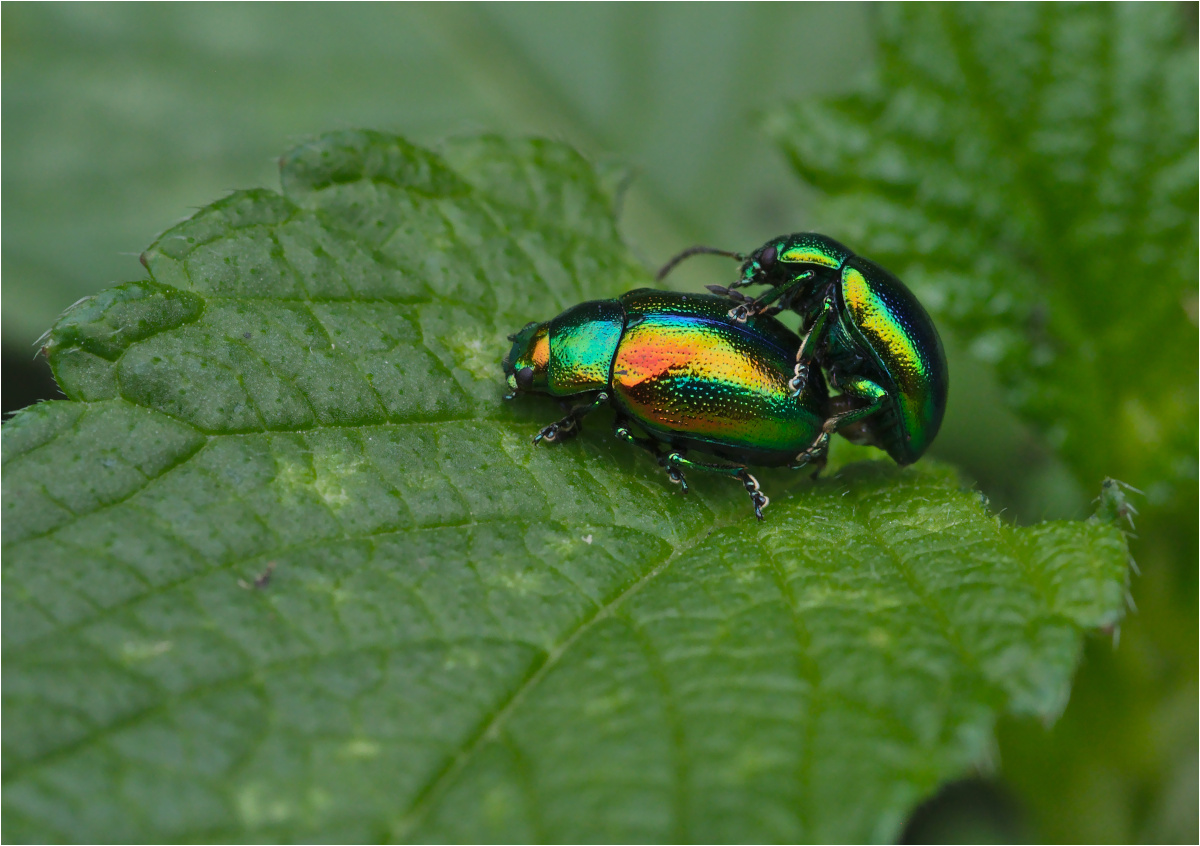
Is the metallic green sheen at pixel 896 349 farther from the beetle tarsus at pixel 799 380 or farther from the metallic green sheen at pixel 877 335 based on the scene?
the beetle tarsus at pixel 799 380

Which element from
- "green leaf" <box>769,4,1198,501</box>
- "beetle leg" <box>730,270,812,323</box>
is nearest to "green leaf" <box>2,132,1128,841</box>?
"beetle leg" <box>730,270,812,323</box>

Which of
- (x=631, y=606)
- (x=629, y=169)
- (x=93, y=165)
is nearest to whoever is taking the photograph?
(x=631, y=606)

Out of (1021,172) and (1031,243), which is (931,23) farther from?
(1031,243)

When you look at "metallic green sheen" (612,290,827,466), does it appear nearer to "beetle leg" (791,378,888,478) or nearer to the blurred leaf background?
"beetle leg" (791,378,888,478)

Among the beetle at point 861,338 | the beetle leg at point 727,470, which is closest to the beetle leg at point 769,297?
the beetle at point 861,338

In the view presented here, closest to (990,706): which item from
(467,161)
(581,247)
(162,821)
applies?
(162,821)

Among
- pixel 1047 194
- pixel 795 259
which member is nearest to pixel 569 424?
pixel 795 259

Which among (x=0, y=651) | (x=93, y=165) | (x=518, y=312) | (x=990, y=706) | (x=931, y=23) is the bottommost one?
(x=990, y=706)
